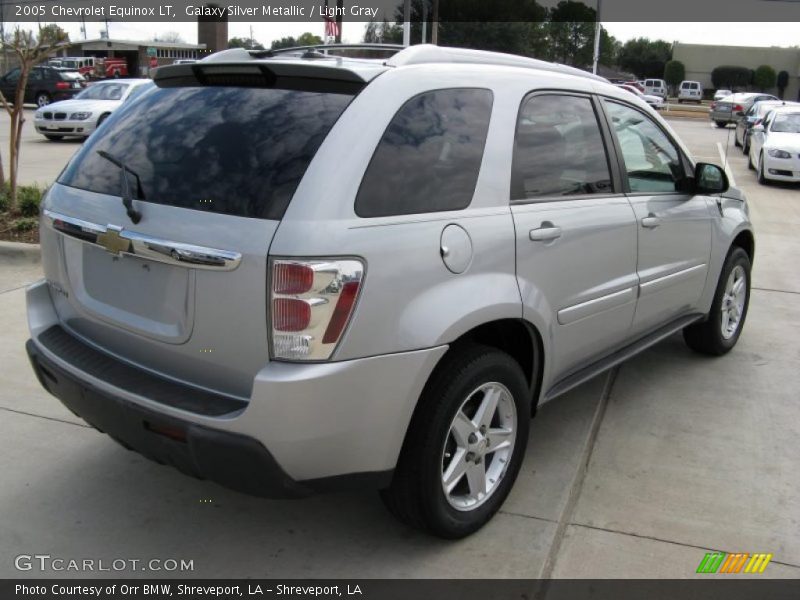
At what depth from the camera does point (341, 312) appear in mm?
2400

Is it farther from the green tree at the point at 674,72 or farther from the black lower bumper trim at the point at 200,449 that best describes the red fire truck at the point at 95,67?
the green tree at the point at 674,72

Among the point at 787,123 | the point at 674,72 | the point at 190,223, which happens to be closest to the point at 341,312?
the point at 190,223

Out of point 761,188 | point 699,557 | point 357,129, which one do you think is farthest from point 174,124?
point 761,188

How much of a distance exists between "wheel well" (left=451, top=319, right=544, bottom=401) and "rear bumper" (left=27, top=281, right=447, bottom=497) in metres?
0.51

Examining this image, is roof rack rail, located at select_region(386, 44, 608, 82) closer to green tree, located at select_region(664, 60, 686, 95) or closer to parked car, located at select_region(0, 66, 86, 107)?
parked car, located at select_region(0, 66, 86, 107)

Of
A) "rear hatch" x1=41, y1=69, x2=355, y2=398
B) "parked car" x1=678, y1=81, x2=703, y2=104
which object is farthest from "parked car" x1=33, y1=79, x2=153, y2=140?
"parked car" x1=678, y1=81, x2=703, y2=104

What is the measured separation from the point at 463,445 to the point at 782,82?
74.8 meters

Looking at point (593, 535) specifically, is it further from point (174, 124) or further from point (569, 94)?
point (174, 124)

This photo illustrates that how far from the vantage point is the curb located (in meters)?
6.87

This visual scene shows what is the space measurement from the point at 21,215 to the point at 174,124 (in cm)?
596

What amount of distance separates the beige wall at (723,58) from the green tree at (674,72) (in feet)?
12.6

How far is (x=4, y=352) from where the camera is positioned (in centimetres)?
489

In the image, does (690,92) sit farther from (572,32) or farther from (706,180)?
(706,180)

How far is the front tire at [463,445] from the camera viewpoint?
2.73m
